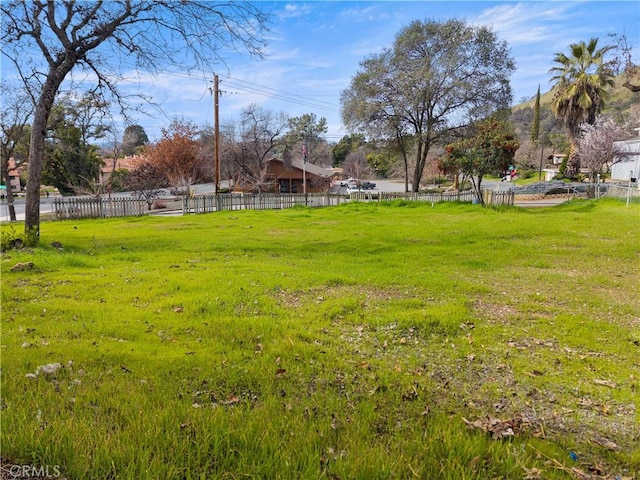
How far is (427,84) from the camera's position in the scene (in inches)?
1031

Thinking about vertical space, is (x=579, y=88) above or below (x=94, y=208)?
above

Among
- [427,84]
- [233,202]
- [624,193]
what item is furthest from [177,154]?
[624,193]

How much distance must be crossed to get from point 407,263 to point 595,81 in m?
35.0

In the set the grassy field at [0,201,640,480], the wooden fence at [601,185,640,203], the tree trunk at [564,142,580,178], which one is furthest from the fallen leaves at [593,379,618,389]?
the tree trunk at [564,142,580,178]

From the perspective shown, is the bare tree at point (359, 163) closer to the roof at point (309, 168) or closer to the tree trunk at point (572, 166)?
the roof at point (309, 168)

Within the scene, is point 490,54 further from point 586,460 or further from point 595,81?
point 586,460

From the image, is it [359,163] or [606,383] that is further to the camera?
[359,163]

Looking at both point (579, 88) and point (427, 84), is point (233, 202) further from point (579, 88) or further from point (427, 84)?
point (579, 88)

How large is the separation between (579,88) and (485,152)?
1956cm

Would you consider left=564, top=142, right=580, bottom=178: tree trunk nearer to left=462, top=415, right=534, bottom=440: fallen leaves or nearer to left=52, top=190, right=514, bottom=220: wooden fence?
left=52, top=190, right=514, bottom=220: wooden fence

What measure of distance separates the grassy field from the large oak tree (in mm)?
21581

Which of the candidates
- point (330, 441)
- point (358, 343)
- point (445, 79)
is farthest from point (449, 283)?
point (445, 79)

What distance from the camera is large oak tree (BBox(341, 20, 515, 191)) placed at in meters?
26.3

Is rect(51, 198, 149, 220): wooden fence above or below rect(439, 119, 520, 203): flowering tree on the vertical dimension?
below
